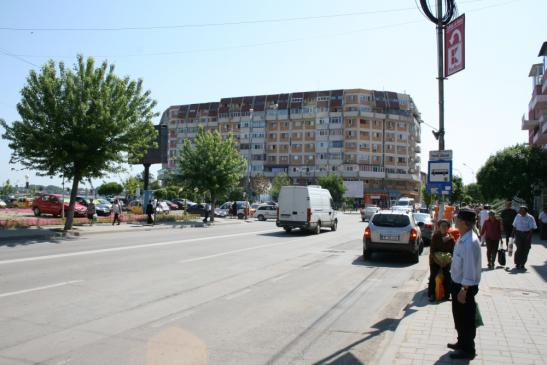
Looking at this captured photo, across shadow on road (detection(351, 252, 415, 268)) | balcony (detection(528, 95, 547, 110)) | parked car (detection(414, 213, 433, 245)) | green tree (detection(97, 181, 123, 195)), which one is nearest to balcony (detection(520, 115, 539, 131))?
balcony (detection(528, 95, 547, 110))

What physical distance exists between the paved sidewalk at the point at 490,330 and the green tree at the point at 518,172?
80.9 feet

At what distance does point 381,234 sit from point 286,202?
452 inches

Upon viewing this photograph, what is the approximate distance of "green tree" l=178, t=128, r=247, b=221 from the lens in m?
37.5

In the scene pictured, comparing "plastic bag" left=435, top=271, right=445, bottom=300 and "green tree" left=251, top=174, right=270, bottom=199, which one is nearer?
"plastic bag" left=435, top=271, right=445, bottom=300

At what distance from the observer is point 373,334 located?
21.5 ft

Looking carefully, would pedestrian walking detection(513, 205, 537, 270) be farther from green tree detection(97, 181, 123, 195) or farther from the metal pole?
green tree detection(97, 181, 123, 195)

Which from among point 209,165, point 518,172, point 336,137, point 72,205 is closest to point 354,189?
point 336,137

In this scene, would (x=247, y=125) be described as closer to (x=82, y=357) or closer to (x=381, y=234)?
(x=381, y=234)

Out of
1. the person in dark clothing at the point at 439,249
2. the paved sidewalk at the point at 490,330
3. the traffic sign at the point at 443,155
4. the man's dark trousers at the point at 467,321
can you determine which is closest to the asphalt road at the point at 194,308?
the paved sidewalk at the point at 490,330

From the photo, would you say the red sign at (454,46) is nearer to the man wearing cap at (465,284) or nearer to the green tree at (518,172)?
the man wearing cap at (465,284)

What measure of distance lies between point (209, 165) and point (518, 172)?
2237 cm

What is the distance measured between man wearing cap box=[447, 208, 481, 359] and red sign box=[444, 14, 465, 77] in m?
6.53

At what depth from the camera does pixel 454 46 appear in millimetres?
11086

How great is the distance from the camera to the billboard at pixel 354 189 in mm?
92375
